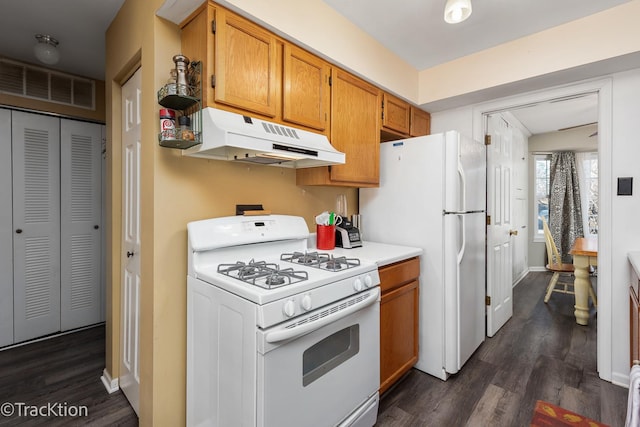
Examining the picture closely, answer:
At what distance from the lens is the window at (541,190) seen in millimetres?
5539

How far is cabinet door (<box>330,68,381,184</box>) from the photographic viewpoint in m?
2.12

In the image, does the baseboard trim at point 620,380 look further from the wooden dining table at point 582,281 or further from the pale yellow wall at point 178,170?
the pale yellow wall at point 178,170

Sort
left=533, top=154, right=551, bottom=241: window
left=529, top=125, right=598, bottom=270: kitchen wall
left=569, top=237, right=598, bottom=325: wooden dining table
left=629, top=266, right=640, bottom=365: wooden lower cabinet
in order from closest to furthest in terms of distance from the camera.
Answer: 1. left=629, top=266, right=640, bottom=365: wooden lower cabinet
2. left=569, top=237, right=598, bottom=325: wooden dining table
3. left=529, top=125, right=598, bottom=270: kitchen wall
4. left=533, top=154, right=551, bottom=241: window

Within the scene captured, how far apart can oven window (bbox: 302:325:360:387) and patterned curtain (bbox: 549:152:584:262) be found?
5517 mm

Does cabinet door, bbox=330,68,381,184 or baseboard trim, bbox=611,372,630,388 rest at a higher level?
cabinet door, bbox=330,68,381,184

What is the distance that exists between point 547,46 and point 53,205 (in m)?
4.31

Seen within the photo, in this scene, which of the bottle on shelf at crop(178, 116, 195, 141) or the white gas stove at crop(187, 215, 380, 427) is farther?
the bottle on shelf at crop(178, 116, 195, 141)

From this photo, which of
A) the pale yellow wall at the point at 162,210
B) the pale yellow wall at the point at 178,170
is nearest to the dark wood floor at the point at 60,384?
the pale yellow wall at the point at 178,170

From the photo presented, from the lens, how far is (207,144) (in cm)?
140

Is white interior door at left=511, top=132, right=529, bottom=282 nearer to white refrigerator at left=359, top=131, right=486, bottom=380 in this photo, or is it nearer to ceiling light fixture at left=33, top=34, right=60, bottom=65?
white refrigerator at left=359, top=131, right=486, bottom=380

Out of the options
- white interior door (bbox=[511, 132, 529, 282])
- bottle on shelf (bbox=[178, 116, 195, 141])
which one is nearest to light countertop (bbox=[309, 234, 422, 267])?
bottle on shelf (bbox=[178, 116, 195, 141])

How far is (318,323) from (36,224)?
9.73 ft

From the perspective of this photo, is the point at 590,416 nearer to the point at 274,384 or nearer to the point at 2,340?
the point at 274,384

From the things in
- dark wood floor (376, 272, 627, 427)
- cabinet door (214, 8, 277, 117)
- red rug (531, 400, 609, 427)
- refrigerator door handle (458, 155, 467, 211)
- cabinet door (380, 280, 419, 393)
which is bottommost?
dark wood floor (376, 272, 627, 427)
